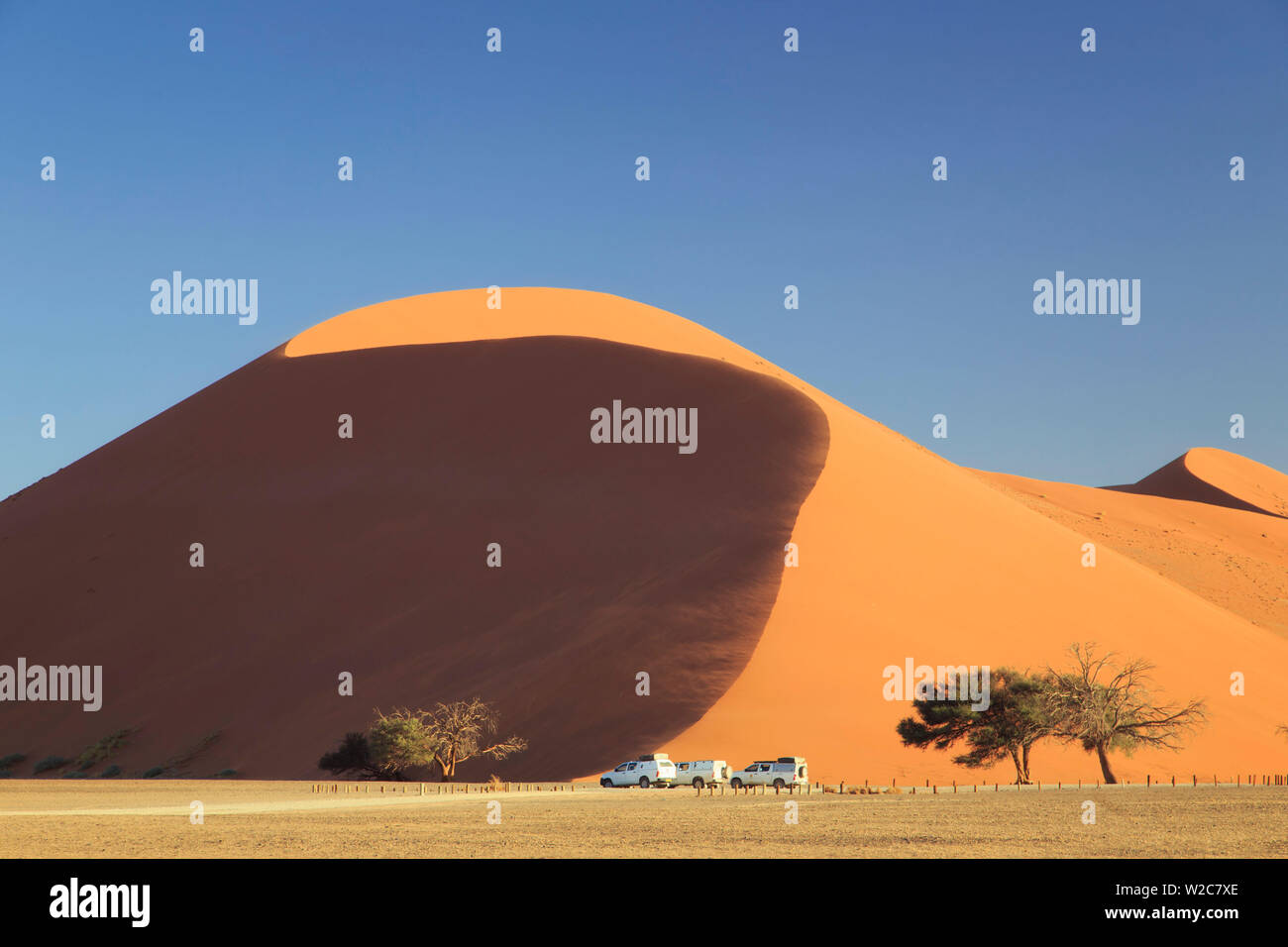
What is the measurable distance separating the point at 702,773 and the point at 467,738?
983 cm

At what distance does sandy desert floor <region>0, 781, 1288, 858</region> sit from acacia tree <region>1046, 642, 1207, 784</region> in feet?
25.1

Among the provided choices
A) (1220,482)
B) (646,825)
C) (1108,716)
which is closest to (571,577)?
(1108,716)

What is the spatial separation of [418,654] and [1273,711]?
117ft

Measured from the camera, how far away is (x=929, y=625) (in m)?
49.0

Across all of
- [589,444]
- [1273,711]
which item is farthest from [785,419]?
[1273,711]

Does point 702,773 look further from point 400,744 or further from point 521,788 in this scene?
point 400,744

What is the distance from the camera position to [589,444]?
64.1 meters

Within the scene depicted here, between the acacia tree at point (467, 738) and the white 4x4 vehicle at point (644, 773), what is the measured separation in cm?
612

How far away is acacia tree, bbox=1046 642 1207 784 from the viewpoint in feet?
142

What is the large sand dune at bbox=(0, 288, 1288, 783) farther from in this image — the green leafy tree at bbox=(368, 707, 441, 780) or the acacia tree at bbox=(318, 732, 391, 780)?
A: the green leafy tree at bbox=(368, 707, 441, 780)

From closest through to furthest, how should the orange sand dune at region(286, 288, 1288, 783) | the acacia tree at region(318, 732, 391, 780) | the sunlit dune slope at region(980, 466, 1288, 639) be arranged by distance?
the orange sand dune at region(286, 288, 1288, 783), the acacia tree at region(318, 732, 391, 780), the sunlit dune slope at region(980, 466, 1288, 639)

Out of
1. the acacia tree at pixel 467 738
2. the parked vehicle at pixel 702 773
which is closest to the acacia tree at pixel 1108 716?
the parked vehicle at pixel 702 773

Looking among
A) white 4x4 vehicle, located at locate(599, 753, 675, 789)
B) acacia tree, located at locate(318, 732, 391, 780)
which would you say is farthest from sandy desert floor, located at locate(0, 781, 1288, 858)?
acacia tree, located at locate(318, 732, 391, 780)
